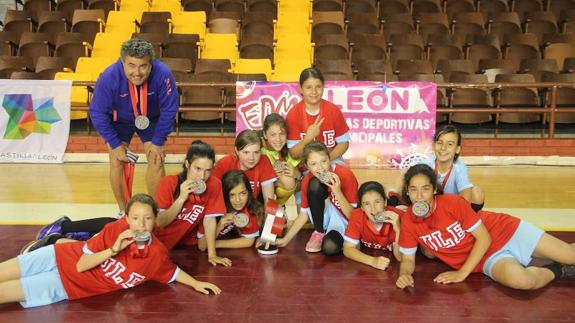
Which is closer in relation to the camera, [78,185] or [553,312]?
[553,312]

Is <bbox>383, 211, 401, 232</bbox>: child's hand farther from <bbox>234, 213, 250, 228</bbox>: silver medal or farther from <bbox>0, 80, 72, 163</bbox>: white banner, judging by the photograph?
<bbox>0, 80, 72, 163</bbox>: white banner

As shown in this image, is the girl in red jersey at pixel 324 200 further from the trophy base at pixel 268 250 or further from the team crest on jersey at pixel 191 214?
the team crest on jersey at pixel 191 214

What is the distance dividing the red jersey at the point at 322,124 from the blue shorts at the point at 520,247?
1.57 metres

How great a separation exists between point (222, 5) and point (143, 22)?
1446 mm

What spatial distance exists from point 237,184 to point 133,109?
103 cm

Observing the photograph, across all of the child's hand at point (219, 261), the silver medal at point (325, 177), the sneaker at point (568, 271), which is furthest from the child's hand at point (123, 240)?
the sneaker at point (568, 271)

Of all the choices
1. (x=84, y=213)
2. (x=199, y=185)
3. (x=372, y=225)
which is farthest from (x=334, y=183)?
(x=84, y=213)

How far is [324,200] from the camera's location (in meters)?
4.09

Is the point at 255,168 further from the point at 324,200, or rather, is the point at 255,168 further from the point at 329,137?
the point at 329,137

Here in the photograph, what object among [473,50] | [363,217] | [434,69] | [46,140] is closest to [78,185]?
[46,140]

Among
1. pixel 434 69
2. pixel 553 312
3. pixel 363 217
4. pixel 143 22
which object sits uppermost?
pixel 143 22

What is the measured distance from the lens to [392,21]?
31.1 feet

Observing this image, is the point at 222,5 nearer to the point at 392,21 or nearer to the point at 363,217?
the point at 392,21

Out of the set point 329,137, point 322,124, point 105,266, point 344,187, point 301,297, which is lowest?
point 301,297
